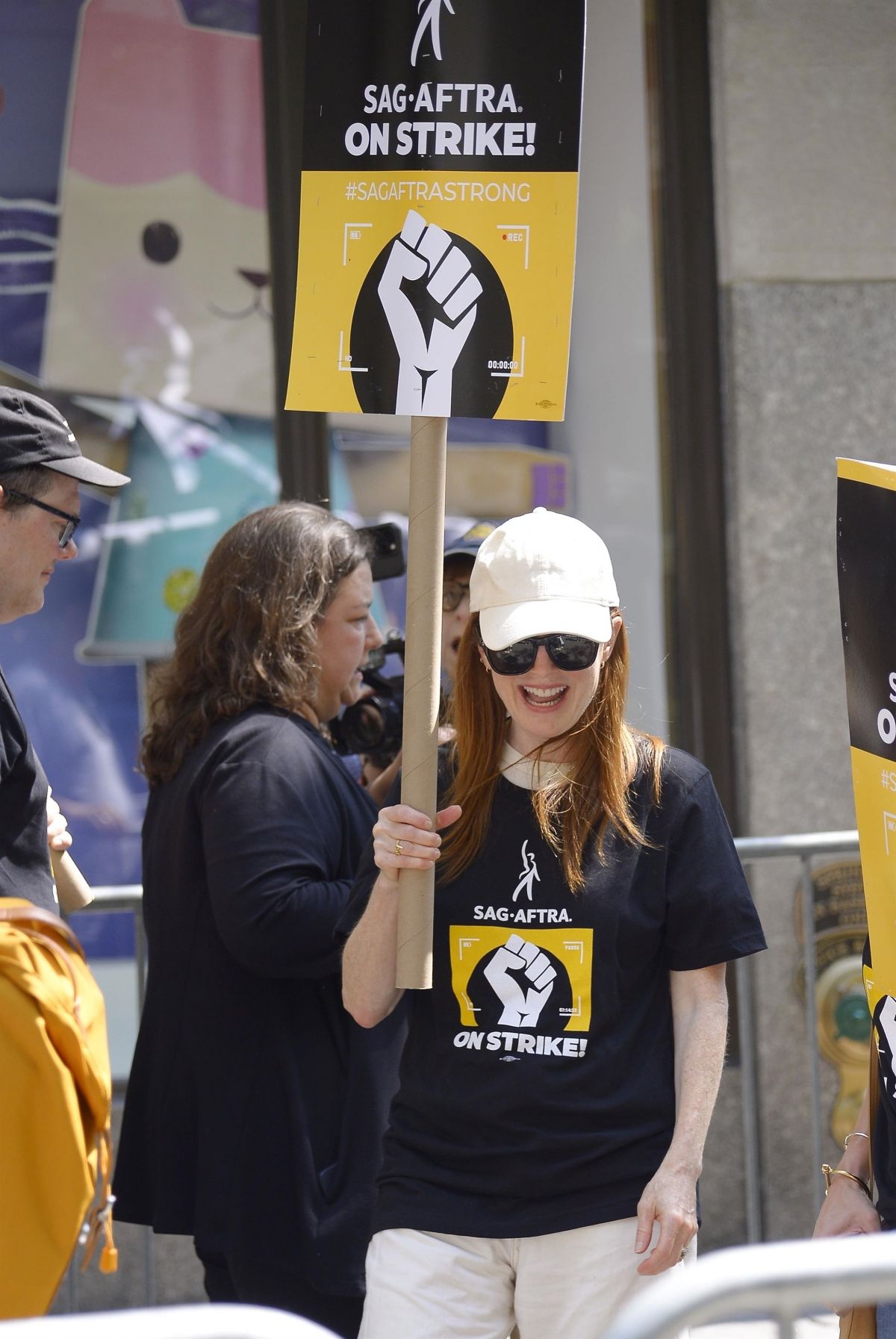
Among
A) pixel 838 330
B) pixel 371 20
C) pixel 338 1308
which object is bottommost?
pixel 338 1308

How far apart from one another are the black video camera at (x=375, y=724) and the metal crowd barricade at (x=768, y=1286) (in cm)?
231

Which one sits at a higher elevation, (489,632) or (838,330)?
(838,330)

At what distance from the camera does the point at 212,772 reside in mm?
3205

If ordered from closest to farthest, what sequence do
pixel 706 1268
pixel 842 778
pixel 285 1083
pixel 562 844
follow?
pixel 706 1268
pixel 562 844
pixel 285 1083
pixel 842 778

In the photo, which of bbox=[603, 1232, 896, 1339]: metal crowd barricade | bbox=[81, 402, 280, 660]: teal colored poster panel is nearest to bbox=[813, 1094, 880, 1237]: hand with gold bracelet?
bbox=[603, 1232, 896, 1339]: metal crowd barricade

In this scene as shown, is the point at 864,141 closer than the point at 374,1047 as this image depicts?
No

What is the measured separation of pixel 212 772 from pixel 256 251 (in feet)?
8.86

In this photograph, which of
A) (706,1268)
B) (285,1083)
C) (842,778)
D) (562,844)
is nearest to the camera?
(706,1268)

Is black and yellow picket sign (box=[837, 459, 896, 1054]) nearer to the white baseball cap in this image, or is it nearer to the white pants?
the white baseball cap

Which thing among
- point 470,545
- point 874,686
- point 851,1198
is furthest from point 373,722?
point 851,1198

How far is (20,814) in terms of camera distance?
2.66 meters

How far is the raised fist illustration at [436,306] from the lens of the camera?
2641 millimetres

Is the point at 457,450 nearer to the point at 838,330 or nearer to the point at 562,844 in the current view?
the point at 838,330

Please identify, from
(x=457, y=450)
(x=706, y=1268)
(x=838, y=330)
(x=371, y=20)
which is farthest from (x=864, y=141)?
(x=706, y=1268)
